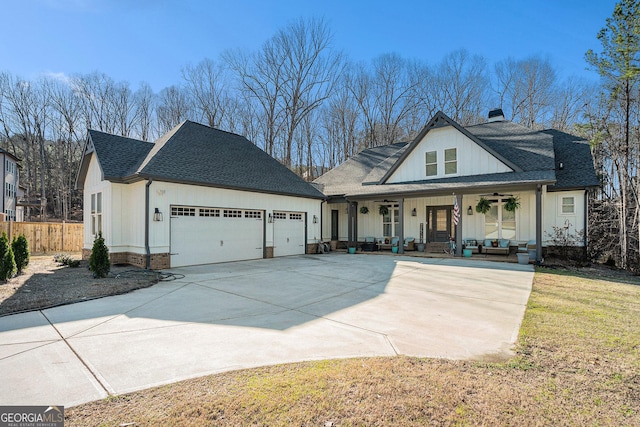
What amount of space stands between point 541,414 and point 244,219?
477 inches

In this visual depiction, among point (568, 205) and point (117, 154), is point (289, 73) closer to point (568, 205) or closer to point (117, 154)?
point (117, 154)

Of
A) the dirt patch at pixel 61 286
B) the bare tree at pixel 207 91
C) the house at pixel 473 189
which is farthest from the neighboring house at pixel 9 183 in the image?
the house at pixel 473 189

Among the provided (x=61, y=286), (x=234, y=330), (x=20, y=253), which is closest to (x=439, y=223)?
(x=234, y=330)

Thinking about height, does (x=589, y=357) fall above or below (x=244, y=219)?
below

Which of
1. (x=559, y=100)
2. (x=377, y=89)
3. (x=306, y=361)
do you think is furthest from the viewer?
(x=377, y=89)

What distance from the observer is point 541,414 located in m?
2.62

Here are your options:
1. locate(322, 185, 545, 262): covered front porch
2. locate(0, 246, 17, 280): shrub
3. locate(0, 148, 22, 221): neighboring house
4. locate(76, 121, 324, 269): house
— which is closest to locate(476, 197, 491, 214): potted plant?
locate(322, 185, 545, 262): covered front porch

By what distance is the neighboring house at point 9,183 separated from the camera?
23.9 metres

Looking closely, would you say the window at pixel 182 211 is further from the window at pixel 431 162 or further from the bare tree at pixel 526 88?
the bare tree at pixel 526 88

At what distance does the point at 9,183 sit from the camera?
25.0 metres

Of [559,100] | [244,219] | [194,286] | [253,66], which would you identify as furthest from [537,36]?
[194,286]

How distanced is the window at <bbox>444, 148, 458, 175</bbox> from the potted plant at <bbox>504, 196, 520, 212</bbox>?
2.62 metres

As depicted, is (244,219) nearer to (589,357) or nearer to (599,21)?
(589,357)

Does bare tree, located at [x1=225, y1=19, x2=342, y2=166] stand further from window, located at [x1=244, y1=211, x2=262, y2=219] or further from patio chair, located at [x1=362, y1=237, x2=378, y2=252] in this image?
window, located at [x1=244, y1=211, x2=262, y2=219]
